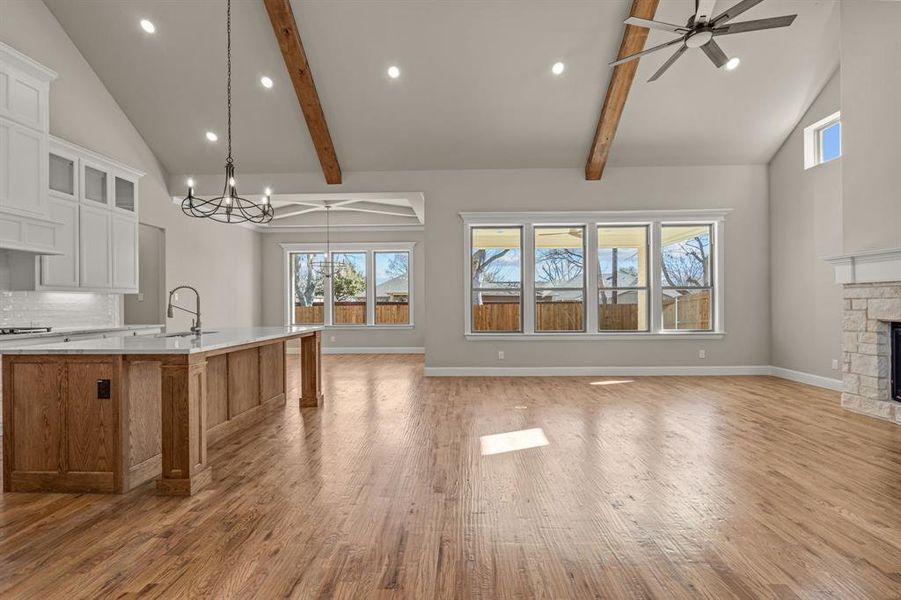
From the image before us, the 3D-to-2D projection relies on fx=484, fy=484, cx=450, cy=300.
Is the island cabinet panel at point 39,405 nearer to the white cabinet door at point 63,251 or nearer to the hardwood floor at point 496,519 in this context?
the hardwood floor at point 496,519

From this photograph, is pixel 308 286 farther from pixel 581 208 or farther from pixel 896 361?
pixel 896 361

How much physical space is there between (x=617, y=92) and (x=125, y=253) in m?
6.31

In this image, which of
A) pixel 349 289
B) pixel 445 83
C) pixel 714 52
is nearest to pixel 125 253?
pixel 445 83

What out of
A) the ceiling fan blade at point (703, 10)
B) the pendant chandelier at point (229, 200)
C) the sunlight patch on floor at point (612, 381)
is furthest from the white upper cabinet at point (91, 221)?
the sunlight patch on floor at point (612, 381)

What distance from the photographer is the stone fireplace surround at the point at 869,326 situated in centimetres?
454

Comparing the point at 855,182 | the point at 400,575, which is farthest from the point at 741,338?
the point at 400,575

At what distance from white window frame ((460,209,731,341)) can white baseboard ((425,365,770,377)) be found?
0.46m

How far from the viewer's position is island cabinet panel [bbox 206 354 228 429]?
3.90m

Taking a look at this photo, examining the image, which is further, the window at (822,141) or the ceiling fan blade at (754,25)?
the window at (822,141)

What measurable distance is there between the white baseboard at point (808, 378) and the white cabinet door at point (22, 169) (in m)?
8.76

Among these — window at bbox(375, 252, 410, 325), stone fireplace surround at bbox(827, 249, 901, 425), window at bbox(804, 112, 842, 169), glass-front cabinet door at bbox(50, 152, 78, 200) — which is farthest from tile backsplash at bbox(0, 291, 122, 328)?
window at bbox(804, 112, 842, 169)

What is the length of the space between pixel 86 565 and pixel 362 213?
30.7 ft

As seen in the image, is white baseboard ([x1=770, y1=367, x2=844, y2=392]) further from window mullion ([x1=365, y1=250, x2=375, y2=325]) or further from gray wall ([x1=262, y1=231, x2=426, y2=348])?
window mullion ([x1=365, y1=250, x2=375, y2=325])

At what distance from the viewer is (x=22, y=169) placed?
441cm
